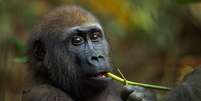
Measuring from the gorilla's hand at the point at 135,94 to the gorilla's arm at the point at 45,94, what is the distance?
0.44 m

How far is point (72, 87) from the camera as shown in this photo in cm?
548

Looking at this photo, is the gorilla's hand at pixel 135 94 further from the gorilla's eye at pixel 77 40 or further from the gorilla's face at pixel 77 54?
the gorilla's eye at pixel 77 40

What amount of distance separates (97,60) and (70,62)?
27 centimetres

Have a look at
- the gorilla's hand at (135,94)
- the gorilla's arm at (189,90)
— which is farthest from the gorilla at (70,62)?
the gorilla's arm at (189,90)

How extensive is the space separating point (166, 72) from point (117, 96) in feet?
12.1

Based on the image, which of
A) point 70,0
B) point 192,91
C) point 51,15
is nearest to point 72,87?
point 51,15

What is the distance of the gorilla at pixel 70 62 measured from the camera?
5.37 metres

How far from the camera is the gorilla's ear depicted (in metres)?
5.65

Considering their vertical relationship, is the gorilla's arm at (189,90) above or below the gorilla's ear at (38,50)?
below

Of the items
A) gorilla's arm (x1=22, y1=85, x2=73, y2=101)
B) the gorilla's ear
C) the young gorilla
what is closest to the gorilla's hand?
the young gorilla

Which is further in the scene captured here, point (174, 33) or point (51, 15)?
point (174, 33)

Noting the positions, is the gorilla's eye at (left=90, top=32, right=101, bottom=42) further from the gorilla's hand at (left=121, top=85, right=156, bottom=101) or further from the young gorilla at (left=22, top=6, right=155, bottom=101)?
the gorilla's hand at (left=121, top=85, right=156, bottom=101)

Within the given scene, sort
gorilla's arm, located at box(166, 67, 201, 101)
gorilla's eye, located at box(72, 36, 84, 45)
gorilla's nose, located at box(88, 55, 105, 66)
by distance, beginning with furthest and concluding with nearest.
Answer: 1. gorilla's eye, located at box(72, 36, 84, 45)
2. gorilla's nose, located at box(88, 55, 105, 66)
3. gorilla's arm, located at box(166, 67, 201, 101)

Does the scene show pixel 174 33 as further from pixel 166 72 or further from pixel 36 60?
pixel 36 60
